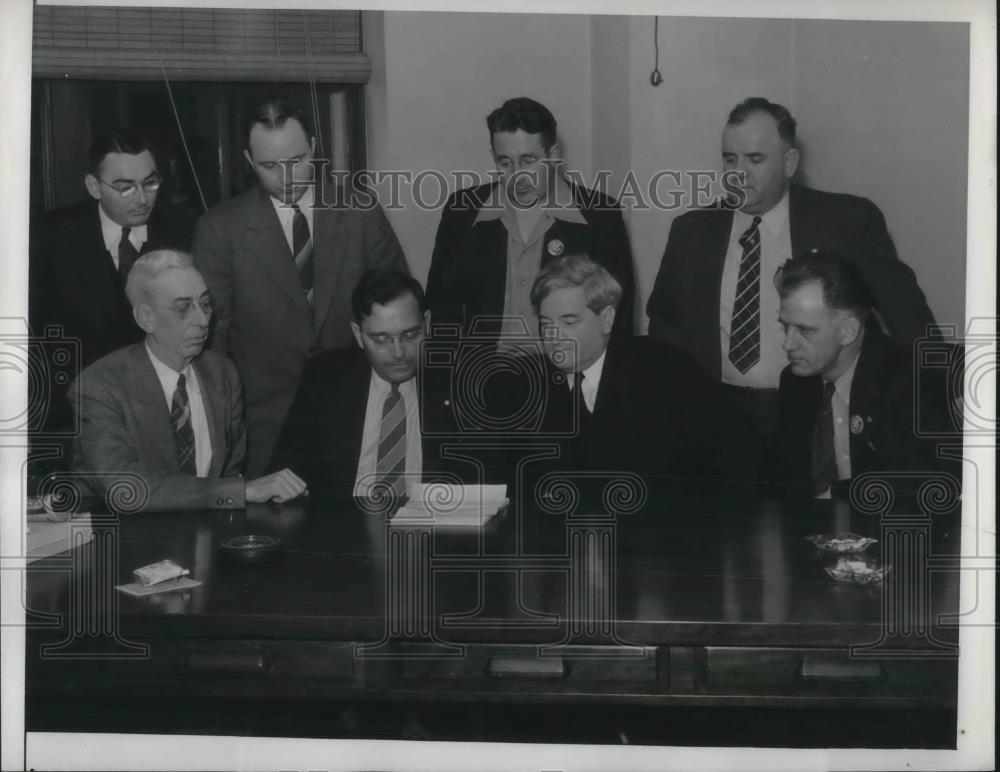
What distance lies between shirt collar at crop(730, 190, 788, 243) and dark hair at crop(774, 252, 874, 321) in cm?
10

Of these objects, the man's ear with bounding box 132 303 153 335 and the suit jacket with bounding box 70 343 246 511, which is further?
the man's ear with bounding box 132 303 153 335

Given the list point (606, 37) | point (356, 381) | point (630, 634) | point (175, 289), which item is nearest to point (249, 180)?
point (175, 289)

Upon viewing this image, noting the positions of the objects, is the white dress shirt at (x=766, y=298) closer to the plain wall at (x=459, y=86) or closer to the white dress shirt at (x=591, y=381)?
the white dress shirt at (x=591, y=381)

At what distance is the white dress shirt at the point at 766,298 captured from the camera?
138 inches

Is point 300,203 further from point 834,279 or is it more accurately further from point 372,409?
point 834,279

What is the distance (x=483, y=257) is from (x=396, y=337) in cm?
35

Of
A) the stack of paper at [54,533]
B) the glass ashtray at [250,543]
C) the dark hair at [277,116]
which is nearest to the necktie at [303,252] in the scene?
the dark hair at [277,116]

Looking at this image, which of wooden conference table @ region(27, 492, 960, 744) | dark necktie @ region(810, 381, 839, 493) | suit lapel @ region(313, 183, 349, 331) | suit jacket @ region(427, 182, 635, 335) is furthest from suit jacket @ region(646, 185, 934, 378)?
suit lapel @ region(313, 183, 349, 331)

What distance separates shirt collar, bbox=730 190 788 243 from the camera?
11.5ft

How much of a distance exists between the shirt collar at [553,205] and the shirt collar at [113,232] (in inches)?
39.0

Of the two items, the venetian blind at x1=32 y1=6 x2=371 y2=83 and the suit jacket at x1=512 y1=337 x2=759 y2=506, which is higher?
the venetian blind at x1=32 y1=6 x2=371 y2=83

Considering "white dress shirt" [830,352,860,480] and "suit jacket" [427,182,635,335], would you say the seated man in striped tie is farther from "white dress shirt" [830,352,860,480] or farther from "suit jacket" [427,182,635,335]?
"white dress shirt" [830,352,860,480]

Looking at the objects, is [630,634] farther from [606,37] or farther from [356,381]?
[606,37]

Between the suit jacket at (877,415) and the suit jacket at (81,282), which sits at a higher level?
the suit jacket at (81,282)
